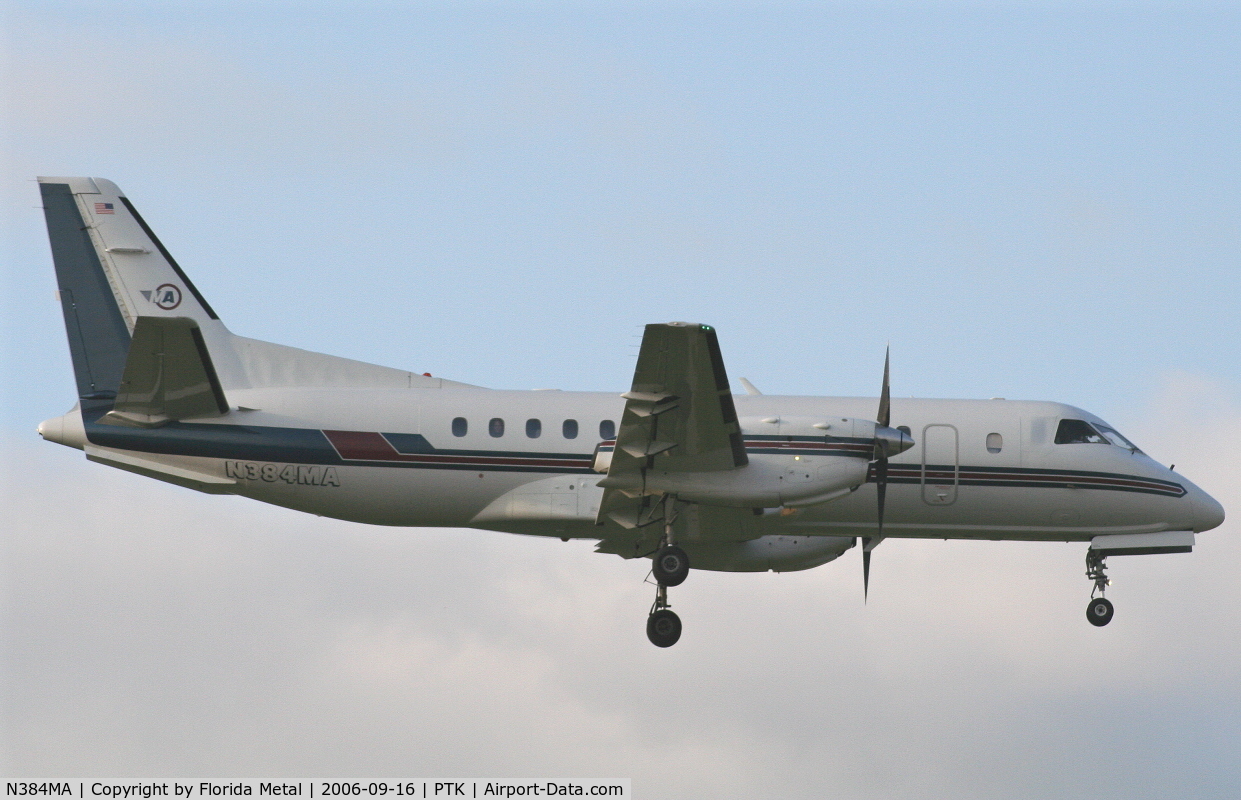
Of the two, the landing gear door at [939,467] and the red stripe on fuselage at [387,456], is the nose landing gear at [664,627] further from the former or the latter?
the landing gear door at [939,467]

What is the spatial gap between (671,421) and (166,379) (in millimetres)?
7598

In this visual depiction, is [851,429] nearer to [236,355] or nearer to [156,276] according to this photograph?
[236,355]

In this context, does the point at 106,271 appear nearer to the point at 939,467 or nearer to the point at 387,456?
the point at 387,456

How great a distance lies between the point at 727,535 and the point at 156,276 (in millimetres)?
10691

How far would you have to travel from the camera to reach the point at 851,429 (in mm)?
21516

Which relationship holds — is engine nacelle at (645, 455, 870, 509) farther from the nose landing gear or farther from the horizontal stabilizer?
the horizontal stabilizer

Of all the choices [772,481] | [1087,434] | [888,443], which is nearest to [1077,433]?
[1087,434]

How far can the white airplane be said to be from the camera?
70.5ft

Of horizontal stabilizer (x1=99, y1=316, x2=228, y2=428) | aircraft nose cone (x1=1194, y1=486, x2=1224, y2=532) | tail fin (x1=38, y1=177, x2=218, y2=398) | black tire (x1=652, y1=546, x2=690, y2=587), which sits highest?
tail fin (x1=38, y1=177, x2=218, y2=398)

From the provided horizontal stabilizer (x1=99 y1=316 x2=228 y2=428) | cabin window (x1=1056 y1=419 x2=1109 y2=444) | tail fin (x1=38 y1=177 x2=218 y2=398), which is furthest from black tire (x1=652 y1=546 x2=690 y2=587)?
tail fin (x1=38 y1=177 x2=218 y2=398)

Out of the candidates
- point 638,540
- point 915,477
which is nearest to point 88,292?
point 638,540

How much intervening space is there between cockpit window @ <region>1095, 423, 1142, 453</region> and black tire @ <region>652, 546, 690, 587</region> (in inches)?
298

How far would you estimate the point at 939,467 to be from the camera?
2366cm

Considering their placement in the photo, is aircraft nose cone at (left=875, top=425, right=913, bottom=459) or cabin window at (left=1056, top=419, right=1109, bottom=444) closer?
aircraft nose cone at (left=875, top=425, right=913, bottom=459)
